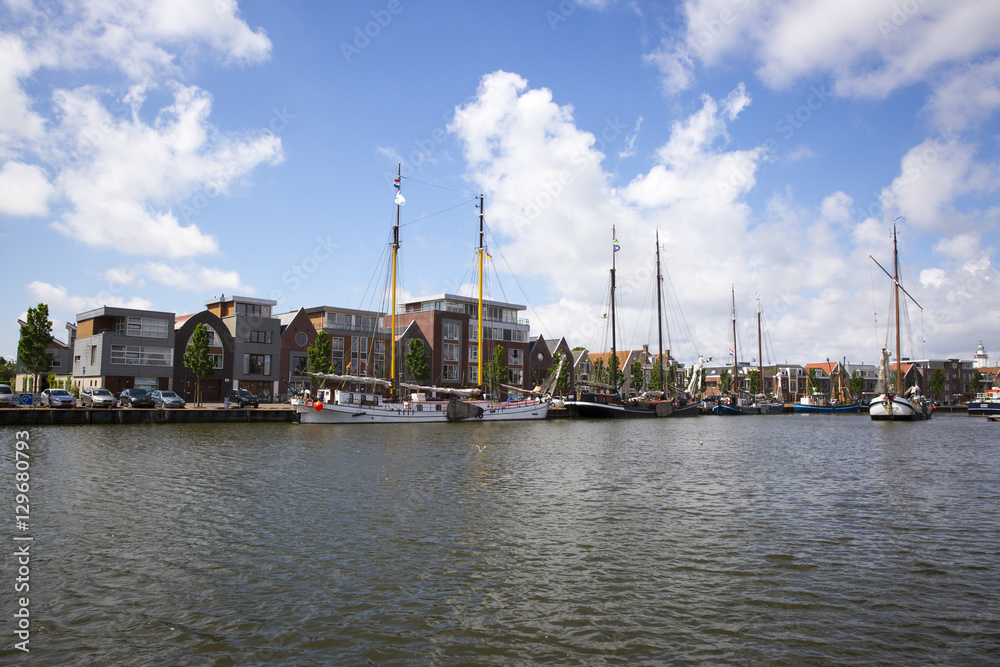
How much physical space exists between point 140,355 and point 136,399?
63.2ft

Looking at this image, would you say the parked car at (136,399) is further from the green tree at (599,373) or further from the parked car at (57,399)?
the green tree at (599,373)

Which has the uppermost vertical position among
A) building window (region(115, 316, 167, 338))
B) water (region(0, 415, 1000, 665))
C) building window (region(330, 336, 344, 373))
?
building window (region(115, 316, 167, 338))

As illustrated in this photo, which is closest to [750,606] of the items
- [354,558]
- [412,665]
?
[412,665]

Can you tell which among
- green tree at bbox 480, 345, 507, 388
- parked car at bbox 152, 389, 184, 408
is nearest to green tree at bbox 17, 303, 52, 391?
parked car at bbox 152, 389, 184, 408

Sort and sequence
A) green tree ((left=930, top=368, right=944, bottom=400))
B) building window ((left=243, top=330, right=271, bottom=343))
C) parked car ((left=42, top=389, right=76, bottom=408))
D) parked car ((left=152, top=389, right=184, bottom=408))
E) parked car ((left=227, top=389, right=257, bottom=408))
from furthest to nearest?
green tree ((left=930, top=368, right=944, bottom=400)), building window ((left=243, top=330, right=271, bottom=343)), parked car ((left=227, top=389, right=257, bottom=408)), parked car ((left=152, top=389, right=184, bottom=408)), parked car ((left=42, top=389, right=76, bottom=408))

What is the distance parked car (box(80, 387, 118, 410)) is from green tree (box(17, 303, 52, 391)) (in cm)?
425

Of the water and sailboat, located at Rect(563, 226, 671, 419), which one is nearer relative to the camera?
the water

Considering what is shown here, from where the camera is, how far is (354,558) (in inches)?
568

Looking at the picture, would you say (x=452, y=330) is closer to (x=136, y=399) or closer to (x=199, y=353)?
(x=199, y=353)

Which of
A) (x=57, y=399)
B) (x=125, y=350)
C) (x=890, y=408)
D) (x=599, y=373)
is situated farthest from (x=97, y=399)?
(x=890, y=408)

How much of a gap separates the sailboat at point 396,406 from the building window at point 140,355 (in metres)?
24.4

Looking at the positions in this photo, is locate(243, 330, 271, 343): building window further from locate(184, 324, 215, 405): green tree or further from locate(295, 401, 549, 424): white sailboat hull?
locate(295, 401, 549, 424): white sailboat hull

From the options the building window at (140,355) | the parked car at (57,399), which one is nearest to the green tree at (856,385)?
the building window at (140,355)

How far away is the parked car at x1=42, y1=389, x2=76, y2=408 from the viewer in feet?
182
